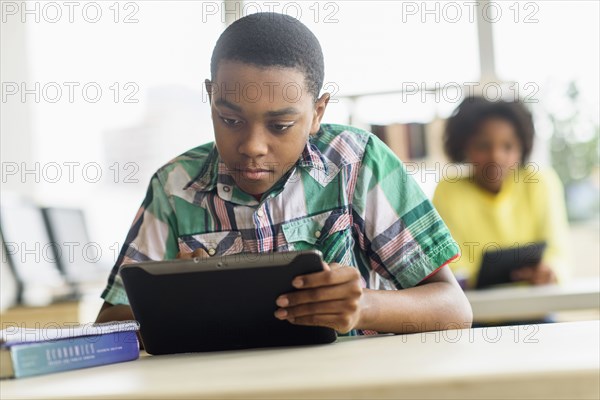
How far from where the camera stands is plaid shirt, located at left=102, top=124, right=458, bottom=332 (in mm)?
1379

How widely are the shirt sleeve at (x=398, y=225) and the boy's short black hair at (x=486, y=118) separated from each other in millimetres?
1772

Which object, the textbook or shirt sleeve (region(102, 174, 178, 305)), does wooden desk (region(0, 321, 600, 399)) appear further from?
shirt sleeve (region(102, 174, 178, 305))

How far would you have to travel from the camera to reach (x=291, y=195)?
140 centimetres

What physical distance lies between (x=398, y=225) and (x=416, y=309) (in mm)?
187

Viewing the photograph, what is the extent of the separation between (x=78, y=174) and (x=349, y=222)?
12.3 ft

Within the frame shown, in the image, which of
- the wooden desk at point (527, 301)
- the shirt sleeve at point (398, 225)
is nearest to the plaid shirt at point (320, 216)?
the shirt sleeve at point (398, 225)

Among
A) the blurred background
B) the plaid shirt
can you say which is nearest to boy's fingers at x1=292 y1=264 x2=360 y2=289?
the plaid shirt

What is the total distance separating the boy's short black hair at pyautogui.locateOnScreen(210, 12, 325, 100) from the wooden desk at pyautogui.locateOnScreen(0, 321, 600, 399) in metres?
0.50

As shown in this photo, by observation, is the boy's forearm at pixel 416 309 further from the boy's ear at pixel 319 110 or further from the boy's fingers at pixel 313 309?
the boy's ear at pixel 319 110

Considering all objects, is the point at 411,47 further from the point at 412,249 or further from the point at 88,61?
the point at 412,249

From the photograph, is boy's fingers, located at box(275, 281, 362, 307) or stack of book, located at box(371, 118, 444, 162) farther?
stack of book, located at box(371, 118, 444, 162)

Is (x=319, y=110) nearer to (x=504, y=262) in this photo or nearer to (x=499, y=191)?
(x=504, y=262)

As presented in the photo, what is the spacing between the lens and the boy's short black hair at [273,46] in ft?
4.23

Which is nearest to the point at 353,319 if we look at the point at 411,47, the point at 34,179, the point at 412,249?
the point at 412,249
